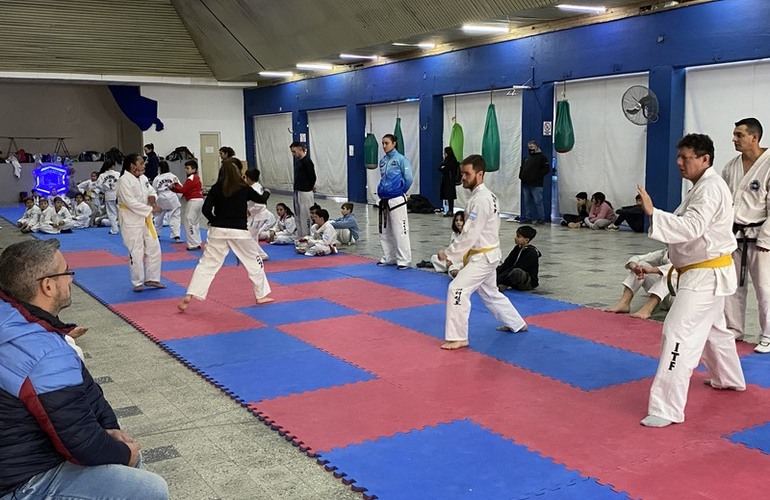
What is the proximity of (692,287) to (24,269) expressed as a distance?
3592 millimetres

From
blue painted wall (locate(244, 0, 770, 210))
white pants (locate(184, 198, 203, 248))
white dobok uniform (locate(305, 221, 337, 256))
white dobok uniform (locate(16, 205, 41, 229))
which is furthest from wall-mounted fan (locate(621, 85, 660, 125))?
white dobok uniform (locate(16, 205, 41, 229))

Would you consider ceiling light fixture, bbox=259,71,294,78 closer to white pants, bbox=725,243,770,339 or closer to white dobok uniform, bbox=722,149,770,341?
white dobok uniform, bbox=722,149,770,341

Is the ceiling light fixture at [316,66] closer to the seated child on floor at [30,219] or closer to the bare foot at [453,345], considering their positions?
the seated child on floor at [30,219]

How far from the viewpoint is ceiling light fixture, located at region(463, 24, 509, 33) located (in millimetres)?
14158

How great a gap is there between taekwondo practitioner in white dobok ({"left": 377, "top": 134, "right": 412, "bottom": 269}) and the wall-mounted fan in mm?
3847

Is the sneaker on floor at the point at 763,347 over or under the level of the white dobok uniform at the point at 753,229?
under

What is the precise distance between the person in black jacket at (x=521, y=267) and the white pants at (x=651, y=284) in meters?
1.35

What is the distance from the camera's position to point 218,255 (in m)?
7.42

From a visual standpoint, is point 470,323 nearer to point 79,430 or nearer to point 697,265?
point 697,265

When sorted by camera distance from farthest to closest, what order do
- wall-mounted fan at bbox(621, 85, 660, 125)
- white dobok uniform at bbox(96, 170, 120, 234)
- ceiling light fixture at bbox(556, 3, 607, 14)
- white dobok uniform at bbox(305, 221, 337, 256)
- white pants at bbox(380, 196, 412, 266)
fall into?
white dobok uniform at bbox(96, 170, 120, 234)
ceiling light fixture at bbox(556, 3, 607, 14)
white dobok uniform at bbox(305, 221, 337, 256)
wall-mounted fan at bbox(621, 85, 660, 125)
white pants at bbox(380, 196, 412, 266)

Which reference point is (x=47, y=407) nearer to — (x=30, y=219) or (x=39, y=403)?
(x=39, y=403)

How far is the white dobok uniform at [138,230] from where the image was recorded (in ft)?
26.9

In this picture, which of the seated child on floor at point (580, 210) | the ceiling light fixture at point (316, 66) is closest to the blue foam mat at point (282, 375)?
the seated child on floor at point (580, 210)

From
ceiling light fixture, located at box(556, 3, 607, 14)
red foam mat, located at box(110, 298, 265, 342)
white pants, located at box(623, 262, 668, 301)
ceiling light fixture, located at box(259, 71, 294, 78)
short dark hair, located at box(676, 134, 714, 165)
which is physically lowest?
red foam mat, located at box(110, 298, 265, 342)
